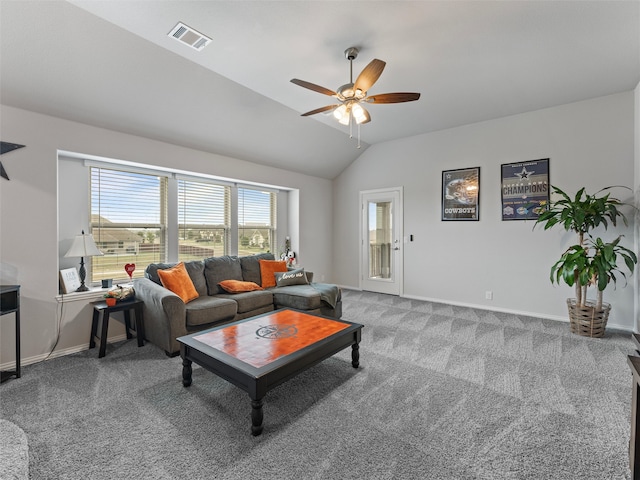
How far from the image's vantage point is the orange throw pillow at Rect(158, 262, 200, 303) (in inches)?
137

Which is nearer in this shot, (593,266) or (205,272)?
(593,266)

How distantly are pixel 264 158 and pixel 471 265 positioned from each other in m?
3.98

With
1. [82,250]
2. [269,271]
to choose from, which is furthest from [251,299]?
[82,250]

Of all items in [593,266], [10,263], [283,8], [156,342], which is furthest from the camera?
[593,266]

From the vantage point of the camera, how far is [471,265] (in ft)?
16.6

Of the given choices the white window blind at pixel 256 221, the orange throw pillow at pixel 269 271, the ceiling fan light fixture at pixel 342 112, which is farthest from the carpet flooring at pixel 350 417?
the white window blind at pixel 256 221

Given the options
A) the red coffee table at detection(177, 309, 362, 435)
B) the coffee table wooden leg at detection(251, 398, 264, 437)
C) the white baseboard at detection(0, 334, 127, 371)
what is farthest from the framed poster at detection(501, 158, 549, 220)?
the white baseboard at detection(0, 334, 127, 371)

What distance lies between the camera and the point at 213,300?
3.59 meters

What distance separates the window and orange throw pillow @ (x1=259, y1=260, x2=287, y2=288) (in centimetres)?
144

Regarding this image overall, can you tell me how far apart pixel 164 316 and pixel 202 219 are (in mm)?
2138

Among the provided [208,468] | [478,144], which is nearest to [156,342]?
[208,468]

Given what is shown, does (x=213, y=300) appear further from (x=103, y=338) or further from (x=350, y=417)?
(x=350, y=417)

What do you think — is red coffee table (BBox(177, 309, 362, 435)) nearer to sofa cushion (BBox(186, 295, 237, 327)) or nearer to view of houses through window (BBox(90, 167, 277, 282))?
sofa cushion (BBox(186, 295, 237, 327))

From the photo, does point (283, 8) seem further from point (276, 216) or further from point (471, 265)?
point (471, 265)
